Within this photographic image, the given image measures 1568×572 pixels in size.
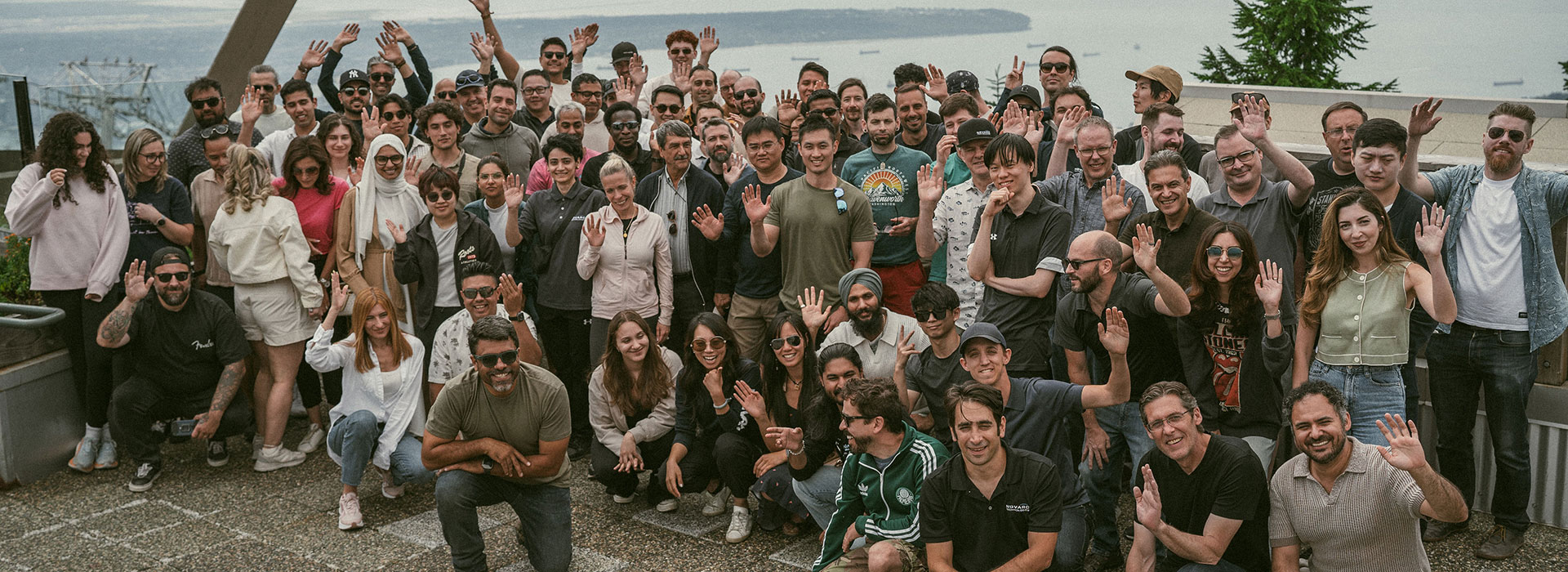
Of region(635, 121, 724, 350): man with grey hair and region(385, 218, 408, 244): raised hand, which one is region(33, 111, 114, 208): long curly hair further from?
region(635, 121, 724, 350): man with grey hair

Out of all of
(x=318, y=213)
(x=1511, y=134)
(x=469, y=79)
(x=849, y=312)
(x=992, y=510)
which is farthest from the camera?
(x=469, y=79)

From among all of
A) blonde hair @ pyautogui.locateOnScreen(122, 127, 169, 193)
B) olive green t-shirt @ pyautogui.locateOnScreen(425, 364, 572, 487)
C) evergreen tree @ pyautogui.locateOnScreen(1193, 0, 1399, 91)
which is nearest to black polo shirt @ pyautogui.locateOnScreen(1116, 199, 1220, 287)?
olive green t-shirt @ pyautogui.locateOnScreen(425, 364, 572, 487)

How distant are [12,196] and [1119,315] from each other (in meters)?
6.20

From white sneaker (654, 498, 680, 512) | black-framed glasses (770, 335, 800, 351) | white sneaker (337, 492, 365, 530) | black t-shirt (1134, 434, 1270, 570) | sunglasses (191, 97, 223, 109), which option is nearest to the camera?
black t-shirt (1134, 434, 1270, 570)

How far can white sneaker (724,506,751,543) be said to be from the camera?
19.3ft

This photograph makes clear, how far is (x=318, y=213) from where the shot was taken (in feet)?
24.1

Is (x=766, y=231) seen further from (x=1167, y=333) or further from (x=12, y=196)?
(x=12, y=196)

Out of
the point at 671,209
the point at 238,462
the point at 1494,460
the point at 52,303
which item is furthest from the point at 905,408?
the point at 52,303

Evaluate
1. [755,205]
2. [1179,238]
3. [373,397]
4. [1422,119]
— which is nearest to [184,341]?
[373,397]

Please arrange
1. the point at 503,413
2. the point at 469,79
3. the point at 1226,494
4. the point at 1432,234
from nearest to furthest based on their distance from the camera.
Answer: the point at 1226,494
the point at 1432,234
the point at 503,413
the point at 469,79

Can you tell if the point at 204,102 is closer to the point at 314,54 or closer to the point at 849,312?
the point at 314,54

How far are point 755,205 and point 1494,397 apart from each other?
367 cm

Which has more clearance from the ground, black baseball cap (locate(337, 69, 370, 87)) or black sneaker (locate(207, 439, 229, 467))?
black baseball cap (locate(337, 69, 370, 87))

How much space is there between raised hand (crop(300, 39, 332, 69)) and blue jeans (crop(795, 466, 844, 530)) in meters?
5.77
